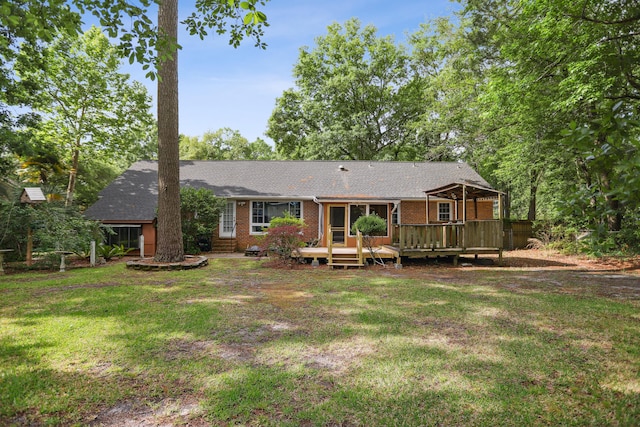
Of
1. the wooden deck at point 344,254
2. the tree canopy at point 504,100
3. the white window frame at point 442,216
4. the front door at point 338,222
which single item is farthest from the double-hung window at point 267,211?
the tree canopy at point 504,100

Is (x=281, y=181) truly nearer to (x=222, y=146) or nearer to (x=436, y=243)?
(x=436, y=243)

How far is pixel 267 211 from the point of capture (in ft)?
56.0

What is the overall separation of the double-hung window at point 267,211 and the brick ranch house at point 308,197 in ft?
0.16

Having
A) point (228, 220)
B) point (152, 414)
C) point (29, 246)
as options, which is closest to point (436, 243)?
point (228, 220)

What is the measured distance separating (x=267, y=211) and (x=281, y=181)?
2.08 m

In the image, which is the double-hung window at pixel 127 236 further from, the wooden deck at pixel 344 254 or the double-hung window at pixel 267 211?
the wooden deck at pixel 344 254

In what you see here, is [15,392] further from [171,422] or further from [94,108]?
[94,108]

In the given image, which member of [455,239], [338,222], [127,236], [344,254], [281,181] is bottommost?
[344,254]

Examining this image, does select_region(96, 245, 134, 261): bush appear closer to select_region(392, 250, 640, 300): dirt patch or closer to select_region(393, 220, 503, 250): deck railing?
select_region(392, 250, 640, 300): dirt patch

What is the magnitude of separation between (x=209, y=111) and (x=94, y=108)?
901cm

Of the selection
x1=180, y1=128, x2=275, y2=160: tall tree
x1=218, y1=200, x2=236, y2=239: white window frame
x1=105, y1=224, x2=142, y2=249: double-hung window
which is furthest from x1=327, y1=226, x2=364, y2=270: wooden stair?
x1=180, y1=128, x2=275, y2=160: tall tree

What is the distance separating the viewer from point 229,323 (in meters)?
5.17

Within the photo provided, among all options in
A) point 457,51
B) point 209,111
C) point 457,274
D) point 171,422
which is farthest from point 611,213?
point 457,51

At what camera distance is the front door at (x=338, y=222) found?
1500cm
